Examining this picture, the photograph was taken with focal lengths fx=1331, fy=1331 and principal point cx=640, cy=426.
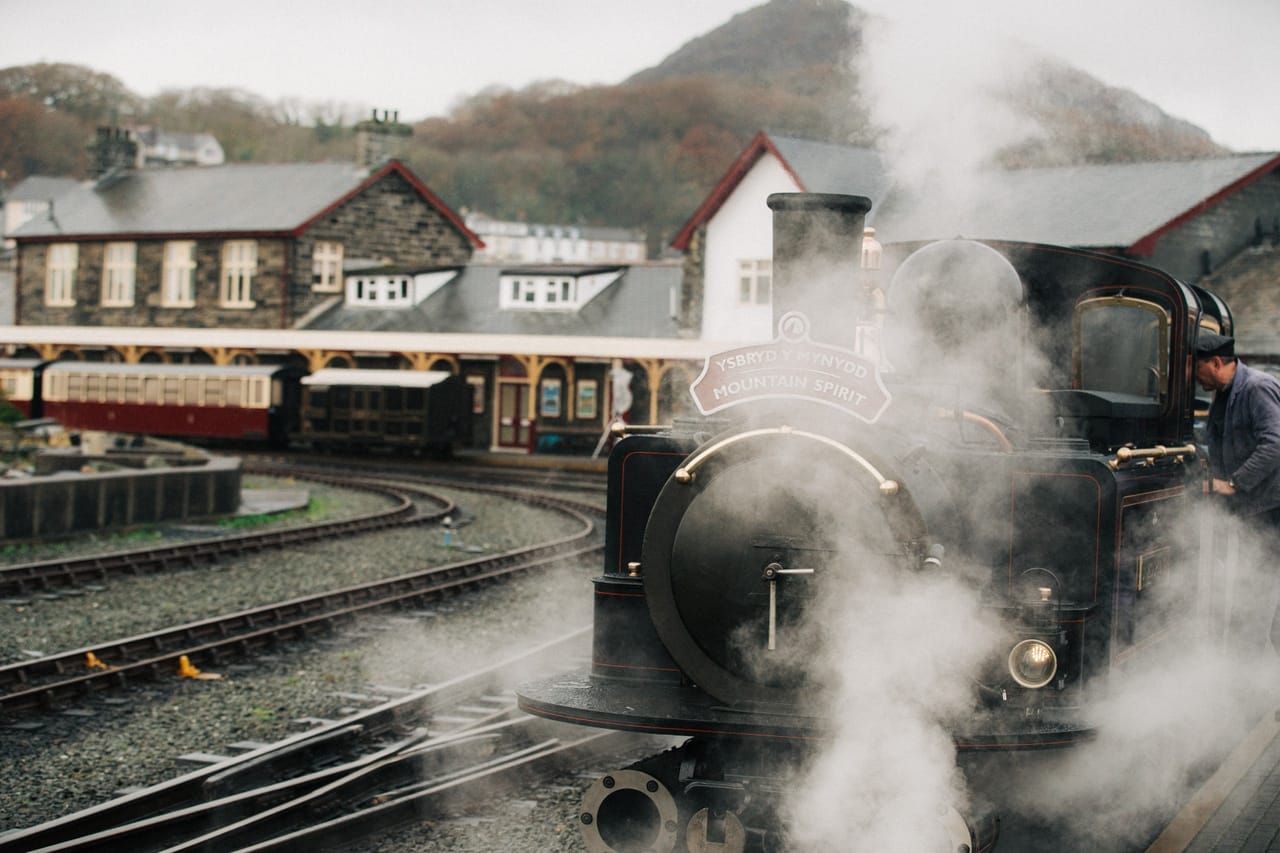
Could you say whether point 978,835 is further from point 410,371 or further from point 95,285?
point 95,285

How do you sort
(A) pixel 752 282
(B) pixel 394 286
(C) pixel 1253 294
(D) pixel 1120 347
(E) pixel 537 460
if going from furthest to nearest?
(B) pixel 394 286
(E) pixel 537 460
(A) pixel 752 282
(C) pixel 1253 294
(D) pixel 1120 347

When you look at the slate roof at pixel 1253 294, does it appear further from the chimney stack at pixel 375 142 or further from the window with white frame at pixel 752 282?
the chimney stack at pixel 375 142

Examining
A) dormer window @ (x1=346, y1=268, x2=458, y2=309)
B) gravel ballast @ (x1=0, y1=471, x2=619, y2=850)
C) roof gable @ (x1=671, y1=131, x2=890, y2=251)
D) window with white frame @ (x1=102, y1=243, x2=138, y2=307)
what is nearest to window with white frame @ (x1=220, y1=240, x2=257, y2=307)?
dormer window @ (x1=346, y1=268, x2=458, y2=309)

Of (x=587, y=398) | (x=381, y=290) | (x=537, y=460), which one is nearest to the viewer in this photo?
(x=537, y=460)

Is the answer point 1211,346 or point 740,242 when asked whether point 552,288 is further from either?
point 1211,346

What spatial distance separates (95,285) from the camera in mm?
39438

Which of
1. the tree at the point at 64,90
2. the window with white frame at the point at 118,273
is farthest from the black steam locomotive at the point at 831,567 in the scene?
the tree at the point at 64,90

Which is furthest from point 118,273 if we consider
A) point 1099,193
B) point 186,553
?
point 186,553

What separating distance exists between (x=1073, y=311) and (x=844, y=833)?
2763 mm

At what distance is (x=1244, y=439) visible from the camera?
6.25 metres

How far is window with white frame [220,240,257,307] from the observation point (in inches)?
1436

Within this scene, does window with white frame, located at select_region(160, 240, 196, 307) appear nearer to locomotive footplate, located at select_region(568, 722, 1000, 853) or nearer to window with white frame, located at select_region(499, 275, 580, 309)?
window with white frame, located at select_region(499, 275, 580, 309)

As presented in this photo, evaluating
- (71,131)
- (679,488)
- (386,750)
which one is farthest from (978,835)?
(71,131)

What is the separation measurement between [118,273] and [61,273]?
2.54 meters
